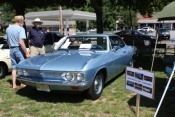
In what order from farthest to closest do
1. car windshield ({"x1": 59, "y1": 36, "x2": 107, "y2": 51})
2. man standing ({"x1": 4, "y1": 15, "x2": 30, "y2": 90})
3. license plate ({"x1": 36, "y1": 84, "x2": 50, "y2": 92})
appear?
car windshield ({"x1": 59, "y1": 36, "x2": 107, "y2": 51}), man standing ({"x1": 4, "y1": 15, "x2": 30, "y2": 90}), license plate ({"x1": 36, "y1": 84, "x2": 50, "y2": 92})

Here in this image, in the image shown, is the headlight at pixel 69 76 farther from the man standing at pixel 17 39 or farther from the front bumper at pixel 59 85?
the man standing at pixel 17 39

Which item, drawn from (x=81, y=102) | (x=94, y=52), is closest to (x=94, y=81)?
(x=81, y=102)

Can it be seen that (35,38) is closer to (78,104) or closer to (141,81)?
(78,104)

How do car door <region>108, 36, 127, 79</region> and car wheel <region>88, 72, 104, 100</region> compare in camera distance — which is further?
car door <region>108, 36, 127, 79</region>

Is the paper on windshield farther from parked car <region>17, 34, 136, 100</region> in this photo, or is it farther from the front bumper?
the front bumper

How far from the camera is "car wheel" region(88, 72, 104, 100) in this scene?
463 centimetres

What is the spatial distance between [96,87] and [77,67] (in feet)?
2.81

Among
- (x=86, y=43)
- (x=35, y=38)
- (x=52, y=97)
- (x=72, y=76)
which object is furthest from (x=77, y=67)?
(x=35, y=38)

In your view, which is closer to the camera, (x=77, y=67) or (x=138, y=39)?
(x=77, y=67)

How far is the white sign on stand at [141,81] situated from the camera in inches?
130

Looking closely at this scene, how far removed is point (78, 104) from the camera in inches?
180

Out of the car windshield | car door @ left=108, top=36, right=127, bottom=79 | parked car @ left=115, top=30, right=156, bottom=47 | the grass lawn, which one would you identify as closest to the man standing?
the grass lawn

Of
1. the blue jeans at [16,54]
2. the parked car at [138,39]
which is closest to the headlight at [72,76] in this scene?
the blue jeans at [16,54]

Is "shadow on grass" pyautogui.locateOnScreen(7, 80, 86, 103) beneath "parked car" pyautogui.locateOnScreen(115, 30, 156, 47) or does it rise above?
beneath
